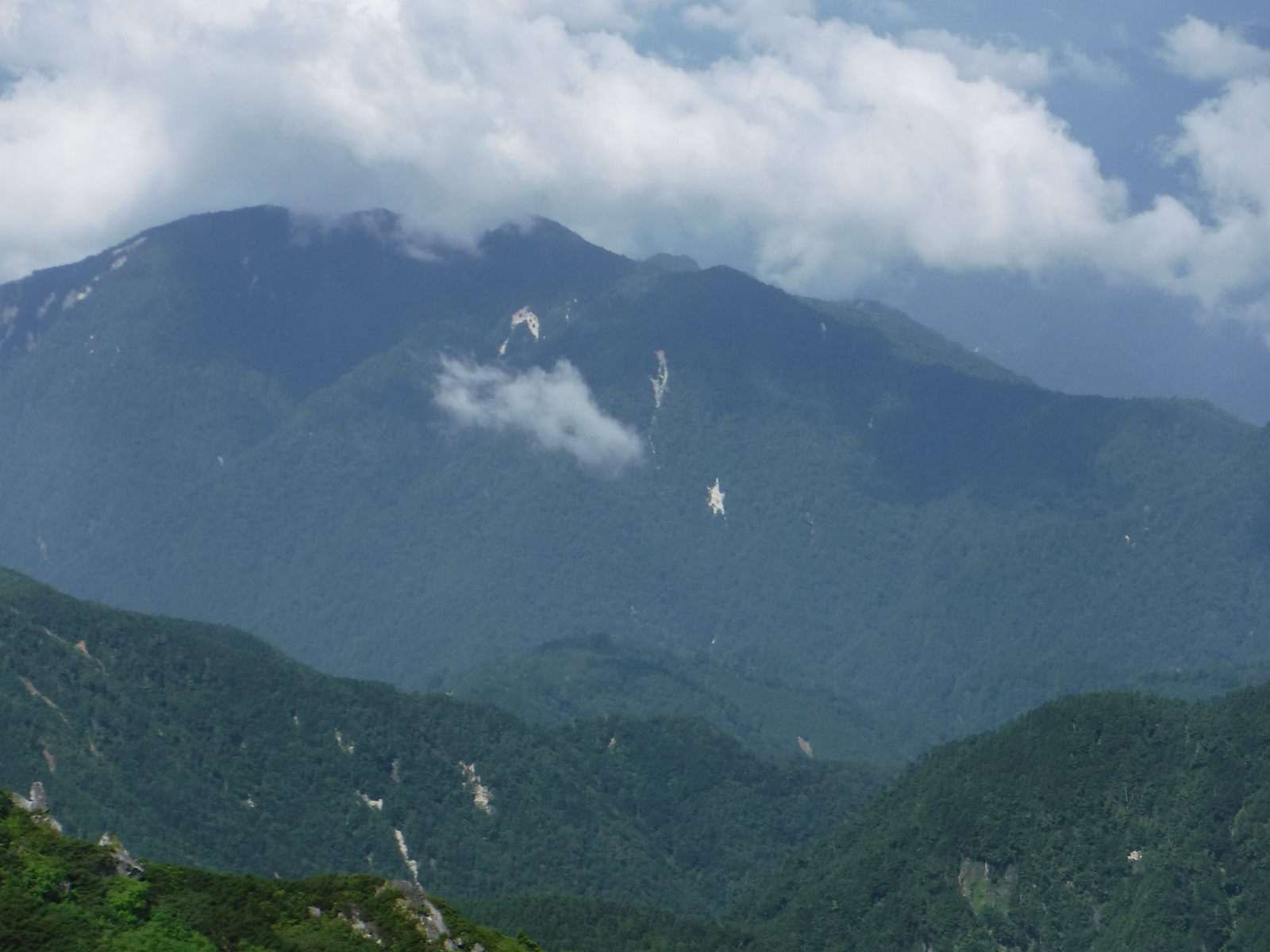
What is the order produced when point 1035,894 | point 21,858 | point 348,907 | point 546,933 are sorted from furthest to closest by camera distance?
point 1035,894
point 546,933
point 348,907
point 21,858

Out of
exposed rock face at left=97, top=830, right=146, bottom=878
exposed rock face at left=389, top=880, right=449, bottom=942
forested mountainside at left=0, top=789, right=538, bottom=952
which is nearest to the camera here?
forested mountainside at left=0, top=789, right=538, bottom=952

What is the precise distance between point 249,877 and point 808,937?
10489 centimetres

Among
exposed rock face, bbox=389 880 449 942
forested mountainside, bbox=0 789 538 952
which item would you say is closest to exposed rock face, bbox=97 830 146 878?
forested mountainside, bbox=0 789 538 952

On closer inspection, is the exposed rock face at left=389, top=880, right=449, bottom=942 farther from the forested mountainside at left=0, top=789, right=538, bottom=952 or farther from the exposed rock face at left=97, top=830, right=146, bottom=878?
the exposed rock face at left=97, top=830, right=146, bottom=878

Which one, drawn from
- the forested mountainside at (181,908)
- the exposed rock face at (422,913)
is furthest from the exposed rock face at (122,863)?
the exposed rock face at (422,913)

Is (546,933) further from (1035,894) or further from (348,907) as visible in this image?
(348,907)

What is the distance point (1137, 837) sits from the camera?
19812 centimetres

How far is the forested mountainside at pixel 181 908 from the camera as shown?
89.6 meters

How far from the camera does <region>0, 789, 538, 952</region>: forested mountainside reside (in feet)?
294

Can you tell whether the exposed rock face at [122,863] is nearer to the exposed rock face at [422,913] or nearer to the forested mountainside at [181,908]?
the forested mountainside at [181,908]

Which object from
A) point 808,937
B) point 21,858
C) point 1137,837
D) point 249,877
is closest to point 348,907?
point 249,877

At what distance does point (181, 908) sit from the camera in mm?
98188

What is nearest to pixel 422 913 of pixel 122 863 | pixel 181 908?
pixel 181 908

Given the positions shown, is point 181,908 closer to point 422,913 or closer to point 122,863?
point 122,863
